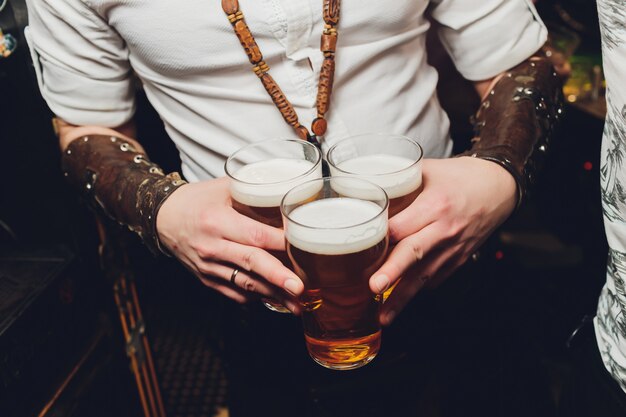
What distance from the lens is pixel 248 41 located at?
1213 mm

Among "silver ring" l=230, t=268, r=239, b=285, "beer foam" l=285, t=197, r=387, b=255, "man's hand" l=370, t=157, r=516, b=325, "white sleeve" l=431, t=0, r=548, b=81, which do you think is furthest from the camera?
"white sleeve" l=431, t=0, r=548, b=81

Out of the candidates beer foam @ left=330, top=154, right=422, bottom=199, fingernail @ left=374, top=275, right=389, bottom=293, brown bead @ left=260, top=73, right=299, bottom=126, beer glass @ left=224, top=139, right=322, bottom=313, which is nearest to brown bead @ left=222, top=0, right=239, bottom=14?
brown bead @ left=260, top=73, right=299, bottom=126

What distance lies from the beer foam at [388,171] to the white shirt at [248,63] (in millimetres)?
246

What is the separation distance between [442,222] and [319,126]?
0.39 meters

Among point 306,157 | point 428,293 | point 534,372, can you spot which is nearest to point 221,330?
point 428,293

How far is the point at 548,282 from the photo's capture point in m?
2.88

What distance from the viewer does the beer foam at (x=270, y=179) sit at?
39.6 inches

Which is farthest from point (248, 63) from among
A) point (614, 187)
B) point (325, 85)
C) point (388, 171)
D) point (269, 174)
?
point (614, 187)

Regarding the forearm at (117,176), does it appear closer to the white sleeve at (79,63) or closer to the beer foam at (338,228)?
the white sleeve at (79,63)

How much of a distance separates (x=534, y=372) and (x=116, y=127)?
131 cm

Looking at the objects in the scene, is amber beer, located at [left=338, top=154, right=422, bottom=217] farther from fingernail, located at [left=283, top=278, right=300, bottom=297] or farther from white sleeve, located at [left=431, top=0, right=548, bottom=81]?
white sleeve, located at [left=431, top=0, right=548, bottom=81]

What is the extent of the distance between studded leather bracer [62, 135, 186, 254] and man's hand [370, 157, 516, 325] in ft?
1.63

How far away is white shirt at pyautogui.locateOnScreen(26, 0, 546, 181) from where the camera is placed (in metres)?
1.23

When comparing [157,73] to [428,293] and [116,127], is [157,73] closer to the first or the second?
[116,127]
